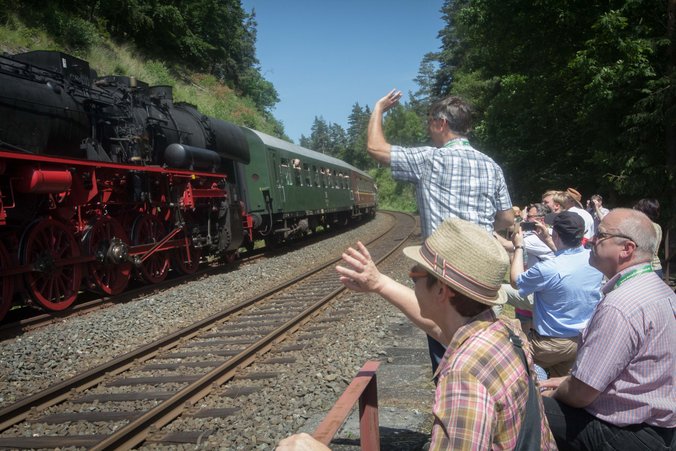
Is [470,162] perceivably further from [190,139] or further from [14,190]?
[190,139]

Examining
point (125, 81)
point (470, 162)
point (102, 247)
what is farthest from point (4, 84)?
point (470, 162)

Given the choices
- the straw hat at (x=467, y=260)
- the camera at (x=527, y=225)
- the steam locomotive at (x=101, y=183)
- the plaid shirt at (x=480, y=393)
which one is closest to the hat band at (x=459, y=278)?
the straw hat at (x=467, y=260)

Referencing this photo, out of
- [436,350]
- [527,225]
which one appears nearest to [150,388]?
[436,350]

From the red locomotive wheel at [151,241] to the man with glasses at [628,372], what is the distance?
9.29m

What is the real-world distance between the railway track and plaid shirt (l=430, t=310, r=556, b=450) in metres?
3.06

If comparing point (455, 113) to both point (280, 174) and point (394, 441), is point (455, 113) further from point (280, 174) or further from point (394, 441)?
point (280, 174)

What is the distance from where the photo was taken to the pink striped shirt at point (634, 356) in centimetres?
236

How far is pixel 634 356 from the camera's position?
93.7 inches

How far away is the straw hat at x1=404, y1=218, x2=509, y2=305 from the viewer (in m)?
1.87

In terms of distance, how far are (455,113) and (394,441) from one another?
7.76 ft

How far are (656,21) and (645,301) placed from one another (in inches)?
571

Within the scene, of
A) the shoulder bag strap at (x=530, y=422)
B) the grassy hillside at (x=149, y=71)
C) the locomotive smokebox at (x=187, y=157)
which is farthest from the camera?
the grassy hillside at (x=149, y=71)

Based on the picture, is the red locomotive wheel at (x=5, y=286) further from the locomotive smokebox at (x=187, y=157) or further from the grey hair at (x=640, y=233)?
the grey hair at (x=640, y=233)

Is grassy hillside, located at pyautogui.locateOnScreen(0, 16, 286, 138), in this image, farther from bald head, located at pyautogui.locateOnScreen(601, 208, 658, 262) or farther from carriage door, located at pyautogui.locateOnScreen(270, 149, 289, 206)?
bald head, located at pyautogui.locateOnScreen(601, 208, 658, 262)
